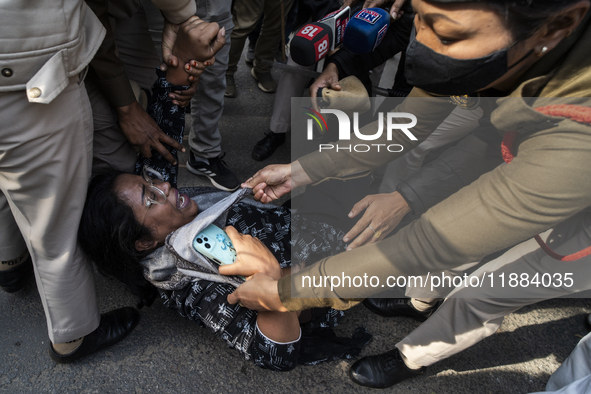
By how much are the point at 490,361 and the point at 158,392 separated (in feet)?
6.11

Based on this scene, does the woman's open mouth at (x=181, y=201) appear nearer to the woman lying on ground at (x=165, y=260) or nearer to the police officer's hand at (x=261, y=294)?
the woman lying on ground at (x=165, y=260)

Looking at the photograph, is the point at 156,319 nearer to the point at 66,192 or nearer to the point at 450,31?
the point at 66,192

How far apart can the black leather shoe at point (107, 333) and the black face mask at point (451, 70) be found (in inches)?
75.2

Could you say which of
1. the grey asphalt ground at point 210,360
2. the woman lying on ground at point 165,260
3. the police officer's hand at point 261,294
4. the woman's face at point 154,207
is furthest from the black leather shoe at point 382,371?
the woman's face at point 154,207

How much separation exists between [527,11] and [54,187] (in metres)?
1.65

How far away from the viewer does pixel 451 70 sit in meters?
1.05

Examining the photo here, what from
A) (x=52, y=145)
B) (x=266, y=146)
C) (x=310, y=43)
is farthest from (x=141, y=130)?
(x=266, y=146)

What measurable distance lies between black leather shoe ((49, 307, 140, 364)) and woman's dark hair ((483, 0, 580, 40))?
7.08 feet

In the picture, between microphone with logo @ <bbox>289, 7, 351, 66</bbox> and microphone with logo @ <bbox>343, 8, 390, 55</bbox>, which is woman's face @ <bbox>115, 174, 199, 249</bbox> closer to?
microphone with logo @ <bbox>289, 7, 351, 66</bbox>

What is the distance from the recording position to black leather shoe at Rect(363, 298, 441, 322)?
2.16 metres

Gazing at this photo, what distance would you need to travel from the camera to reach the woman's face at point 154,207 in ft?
5.44

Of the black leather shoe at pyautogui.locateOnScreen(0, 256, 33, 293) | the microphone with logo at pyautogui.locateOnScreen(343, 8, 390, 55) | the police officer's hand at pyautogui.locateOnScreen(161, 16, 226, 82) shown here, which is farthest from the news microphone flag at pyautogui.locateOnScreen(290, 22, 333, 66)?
the black leather shoe at pyautogui.locateOnScreen(0, 256, 33, 293)

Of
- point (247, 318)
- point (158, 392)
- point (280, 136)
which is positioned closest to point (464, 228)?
point (247, 318)

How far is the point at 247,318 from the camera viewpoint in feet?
5.38
